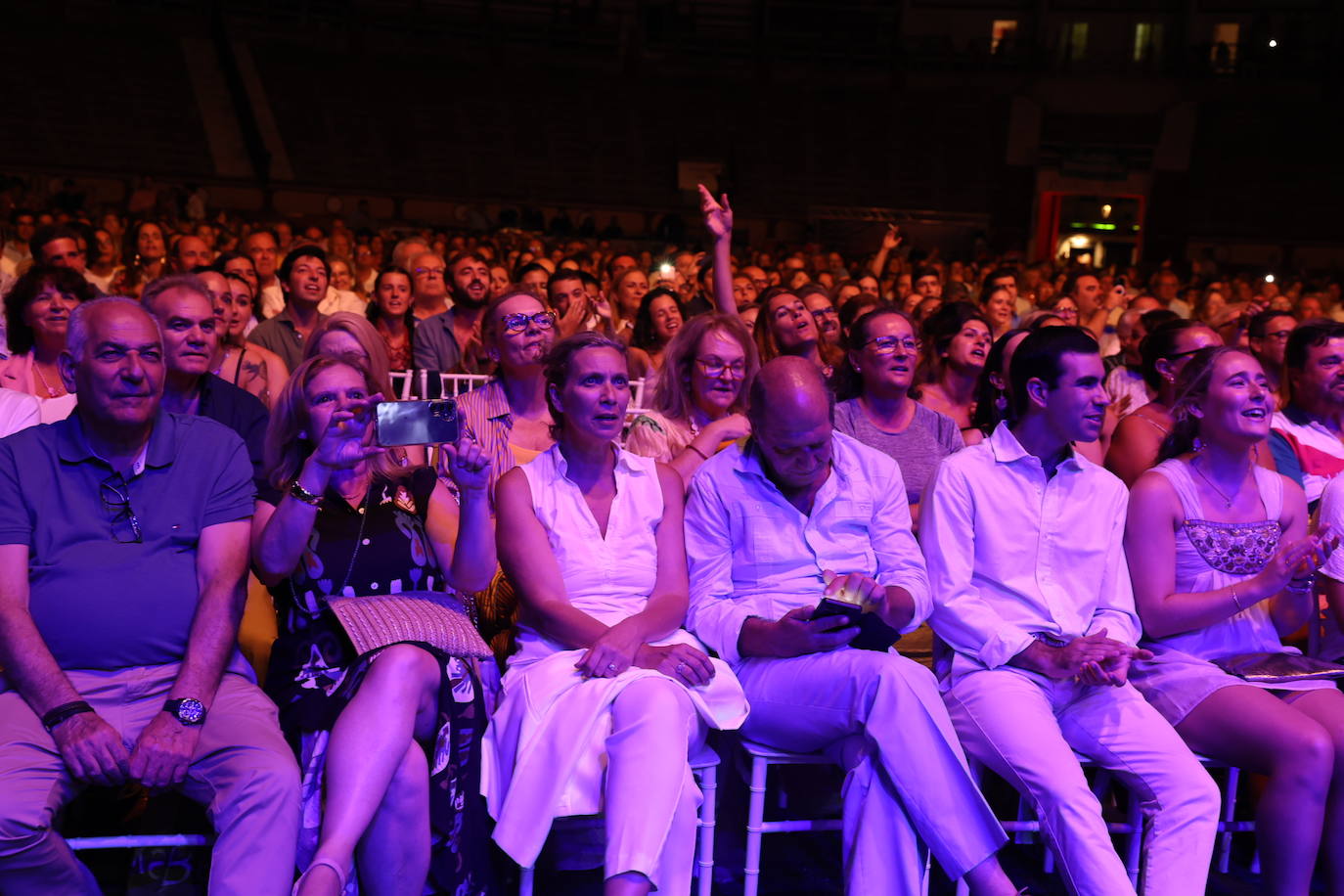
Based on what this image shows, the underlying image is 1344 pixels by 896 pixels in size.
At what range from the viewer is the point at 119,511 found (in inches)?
89.5

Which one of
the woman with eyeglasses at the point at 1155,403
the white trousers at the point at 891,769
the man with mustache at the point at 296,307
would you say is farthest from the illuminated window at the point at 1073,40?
the white trousers at the point at 891,769

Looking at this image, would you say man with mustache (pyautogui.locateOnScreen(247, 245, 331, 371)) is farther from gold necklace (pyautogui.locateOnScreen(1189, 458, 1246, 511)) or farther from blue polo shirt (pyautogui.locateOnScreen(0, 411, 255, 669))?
gold necklace (pyautogui.locateOnScreen(1189, 458, 1246, 511))

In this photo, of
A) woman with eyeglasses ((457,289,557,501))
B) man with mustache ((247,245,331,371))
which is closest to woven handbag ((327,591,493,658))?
woman with eyeglasses ((457,289,557,501))

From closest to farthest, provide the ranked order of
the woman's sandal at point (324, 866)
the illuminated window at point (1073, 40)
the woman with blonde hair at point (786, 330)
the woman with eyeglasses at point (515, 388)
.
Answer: the woman's sandal at point (324, 866) < the woman with eyeglasses at point (515, 388) < the woman with blonde hair at point (786, 330) < the illuminated window at point (1073, 40)

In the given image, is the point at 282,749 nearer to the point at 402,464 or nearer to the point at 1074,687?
the point at 402,464

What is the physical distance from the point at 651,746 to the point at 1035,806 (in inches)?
30.5

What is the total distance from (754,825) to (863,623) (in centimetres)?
45

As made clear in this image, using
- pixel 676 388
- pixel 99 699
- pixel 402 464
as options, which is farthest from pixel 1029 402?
pixel 99 699

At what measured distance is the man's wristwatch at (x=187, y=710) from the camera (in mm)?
2129

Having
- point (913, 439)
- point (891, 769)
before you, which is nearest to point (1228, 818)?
point (891, 769)

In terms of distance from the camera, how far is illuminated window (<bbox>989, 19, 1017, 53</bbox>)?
18703 mm

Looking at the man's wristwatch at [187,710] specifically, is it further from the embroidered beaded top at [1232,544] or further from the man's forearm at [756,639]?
the embroidered beaded top at [1232,544]

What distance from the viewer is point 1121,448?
3211 millimetres

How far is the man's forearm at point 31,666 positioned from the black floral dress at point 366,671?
386 millimetres
